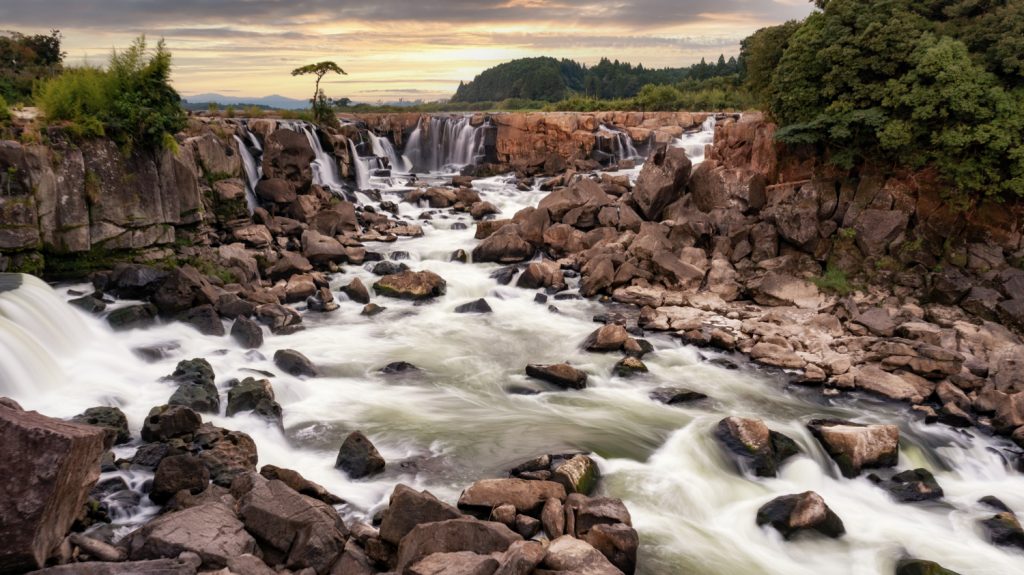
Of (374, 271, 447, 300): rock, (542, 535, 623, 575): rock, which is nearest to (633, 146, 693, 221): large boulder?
(374, 271, 447, 300): rock

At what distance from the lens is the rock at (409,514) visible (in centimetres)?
789

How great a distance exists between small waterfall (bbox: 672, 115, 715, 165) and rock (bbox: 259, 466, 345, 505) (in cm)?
2440

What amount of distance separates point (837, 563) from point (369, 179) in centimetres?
2946

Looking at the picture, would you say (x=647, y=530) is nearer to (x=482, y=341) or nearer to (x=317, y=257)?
(x=482, y=341)

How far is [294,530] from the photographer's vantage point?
7.53 metres

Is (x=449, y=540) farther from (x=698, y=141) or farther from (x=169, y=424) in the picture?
(x=698, y=141)

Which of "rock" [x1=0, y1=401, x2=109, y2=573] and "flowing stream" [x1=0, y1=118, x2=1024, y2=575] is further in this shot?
"flowing stream" [x1=0, y1=118, x2=1024, y2=575]

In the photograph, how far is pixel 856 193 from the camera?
64.9ft

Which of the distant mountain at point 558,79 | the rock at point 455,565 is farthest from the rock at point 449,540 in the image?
the distant mountain at point 558,79

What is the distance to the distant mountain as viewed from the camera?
87.4 m

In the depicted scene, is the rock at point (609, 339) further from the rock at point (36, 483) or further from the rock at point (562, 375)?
the rock at point (36, 483)

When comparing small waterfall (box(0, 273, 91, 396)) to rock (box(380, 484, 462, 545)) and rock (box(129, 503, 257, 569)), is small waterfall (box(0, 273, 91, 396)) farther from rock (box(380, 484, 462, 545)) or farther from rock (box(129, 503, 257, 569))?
rock (box(380, 484, 462, 545))

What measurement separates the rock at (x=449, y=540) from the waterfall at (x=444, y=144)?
35051 millimetres

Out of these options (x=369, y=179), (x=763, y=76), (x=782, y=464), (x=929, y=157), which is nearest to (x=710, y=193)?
(x=763, y=76)
